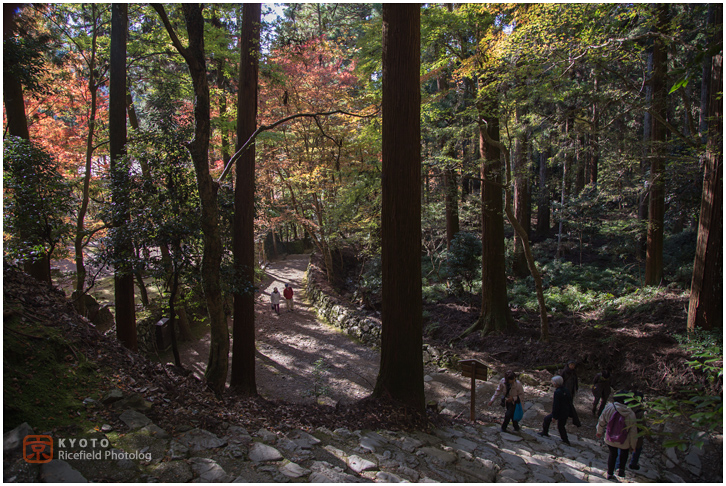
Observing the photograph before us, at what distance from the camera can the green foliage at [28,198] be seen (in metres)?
6.48

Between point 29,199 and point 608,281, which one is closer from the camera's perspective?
point 29,199

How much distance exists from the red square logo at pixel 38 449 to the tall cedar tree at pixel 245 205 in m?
4.42

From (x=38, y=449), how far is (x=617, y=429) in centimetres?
638

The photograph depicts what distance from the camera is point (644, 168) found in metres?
14.1

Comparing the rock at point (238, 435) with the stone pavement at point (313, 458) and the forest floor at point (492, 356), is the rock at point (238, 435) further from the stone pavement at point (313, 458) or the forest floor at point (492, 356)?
the forest floor at point (492, 356)

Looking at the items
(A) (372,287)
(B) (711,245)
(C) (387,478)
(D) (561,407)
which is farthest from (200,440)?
(A) (372,287)

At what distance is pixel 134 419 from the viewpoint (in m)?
4.05

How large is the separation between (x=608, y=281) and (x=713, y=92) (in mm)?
6867

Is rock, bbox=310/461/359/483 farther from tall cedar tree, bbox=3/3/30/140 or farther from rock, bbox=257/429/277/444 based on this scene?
tall cedar tree, bbox=3/3/30/140

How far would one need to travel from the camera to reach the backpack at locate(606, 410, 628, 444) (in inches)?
190

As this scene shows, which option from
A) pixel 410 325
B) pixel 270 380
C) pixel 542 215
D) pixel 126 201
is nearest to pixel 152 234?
pixel 126 201

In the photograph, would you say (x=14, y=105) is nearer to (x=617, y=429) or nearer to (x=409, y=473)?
(x=409, y=473)

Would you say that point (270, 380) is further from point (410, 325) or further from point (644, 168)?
point (644, 168)

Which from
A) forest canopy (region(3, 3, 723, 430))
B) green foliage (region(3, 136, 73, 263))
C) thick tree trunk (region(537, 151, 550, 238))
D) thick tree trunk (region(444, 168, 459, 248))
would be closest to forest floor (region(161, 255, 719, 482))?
forest canopy (region(3, 3, 723, 430))
